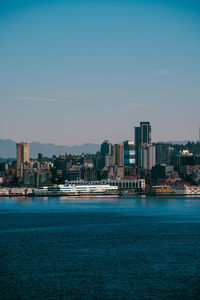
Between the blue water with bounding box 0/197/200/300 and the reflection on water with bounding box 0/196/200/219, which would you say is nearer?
the blue water with bounding box 0/197/200/300

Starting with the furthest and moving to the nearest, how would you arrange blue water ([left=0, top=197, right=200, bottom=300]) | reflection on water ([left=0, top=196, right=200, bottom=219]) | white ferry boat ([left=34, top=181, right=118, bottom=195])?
white ferry boat ([left=34, top=181, right=118, bottom=195]) → reflection on water ([left=0, top=196, right=200, bottom=219]) → blue water ([left=0, top=197, right=200, bottom=300])

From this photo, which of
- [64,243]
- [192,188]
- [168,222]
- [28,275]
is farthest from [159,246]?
[192,188]

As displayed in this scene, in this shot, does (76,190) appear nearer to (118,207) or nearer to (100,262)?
(118,207)

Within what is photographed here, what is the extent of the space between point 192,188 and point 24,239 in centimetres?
13143

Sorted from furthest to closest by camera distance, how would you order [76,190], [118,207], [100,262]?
[76,190] → [118,207] → [100,262]

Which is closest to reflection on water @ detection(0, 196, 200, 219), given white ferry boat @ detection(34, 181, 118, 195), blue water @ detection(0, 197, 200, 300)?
blue water @ detection(0, 197, 200, 300)

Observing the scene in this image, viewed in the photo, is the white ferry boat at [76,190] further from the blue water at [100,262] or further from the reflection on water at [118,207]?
the blue water at [100,262]

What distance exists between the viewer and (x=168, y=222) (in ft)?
208

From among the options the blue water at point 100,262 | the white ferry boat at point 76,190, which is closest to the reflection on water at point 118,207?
the blue water at point 100,262

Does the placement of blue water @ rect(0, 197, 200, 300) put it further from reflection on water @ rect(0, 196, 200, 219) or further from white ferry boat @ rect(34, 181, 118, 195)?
white ferry boat @ rect(34, 181, 118, 195)

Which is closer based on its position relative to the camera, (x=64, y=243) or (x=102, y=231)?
(x=64, y=243)

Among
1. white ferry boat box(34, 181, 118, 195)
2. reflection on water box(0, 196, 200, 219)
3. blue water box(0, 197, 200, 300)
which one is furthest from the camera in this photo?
white ferry boat box(34, 181, 118, 195)

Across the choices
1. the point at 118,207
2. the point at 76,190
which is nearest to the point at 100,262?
the point at 118,207

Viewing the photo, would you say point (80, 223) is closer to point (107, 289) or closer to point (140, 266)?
point (140, 266)
